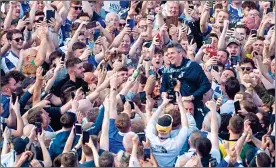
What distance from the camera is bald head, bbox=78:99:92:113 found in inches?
730

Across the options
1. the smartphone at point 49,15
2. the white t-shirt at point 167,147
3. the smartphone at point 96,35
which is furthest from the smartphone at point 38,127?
the smartphone at point 49,15

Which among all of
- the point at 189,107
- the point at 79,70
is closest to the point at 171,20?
the point at 79,70

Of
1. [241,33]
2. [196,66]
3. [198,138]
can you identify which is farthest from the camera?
[241,33]

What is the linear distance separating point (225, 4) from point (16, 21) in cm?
348

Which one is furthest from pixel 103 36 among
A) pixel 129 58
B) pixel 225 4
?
pixel 225 4

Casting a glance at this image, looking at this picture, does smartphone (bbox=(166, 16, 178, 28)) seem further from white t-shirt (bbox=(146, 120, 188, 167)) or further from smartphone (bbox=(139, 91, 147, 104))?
white t-shirt (bbox=(146, 120, 188, 167))

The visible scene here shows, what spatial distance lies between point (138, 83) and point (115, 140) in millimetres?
1515

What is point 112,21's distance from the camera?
20.6 m

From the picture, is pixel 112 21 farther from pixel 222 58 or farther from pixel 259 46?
pixel 259 46

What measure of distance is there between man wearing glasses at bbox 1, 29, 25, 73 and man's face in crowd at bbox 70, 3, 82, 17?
1.10m

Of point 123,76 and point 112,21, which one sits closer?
point 123,76

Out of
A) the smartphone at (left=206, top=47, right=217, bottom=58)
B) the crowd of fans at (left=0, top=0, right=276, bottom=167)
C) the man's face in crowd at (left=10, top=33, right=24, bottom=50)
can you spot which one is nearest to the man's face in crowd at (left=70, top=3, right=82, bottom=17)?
the crowd of fans at (left=0, top=0, right=276, bottom=167)

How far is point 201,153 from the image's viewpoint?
56.0ft

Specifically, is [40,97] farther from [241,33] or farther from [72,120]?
[241,33]
